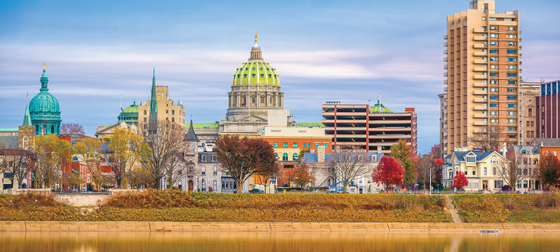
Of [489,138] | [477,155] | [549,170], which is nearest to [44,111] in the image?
[489,138]

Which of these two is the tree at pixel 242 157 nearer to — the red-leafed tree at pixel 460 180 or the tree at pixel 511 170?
the red-leafed tree at pixel 460 180

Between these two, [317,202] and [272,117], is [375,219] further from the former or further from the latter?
[272,117]

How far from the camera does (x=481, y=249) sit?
2261 inches

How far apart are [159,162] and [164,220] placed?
24.6 metres

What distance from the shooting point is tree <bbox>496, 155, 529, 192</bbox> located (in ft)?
365

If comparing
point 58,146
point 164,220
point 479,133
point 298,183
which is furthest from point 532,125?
point 164,220

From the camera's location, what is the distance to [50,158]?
10506cm

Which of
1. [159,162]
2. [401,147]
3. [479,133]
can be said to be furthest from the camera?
[479,133]

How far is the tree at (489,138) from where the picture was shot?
144m

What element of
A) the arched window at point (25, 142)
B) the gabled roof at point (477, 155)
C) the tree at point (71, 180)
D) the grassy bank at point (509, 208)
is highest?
the arched window at point (25, 142)

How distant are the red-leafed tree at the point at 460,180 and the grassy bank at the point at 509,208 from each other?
1176 inches

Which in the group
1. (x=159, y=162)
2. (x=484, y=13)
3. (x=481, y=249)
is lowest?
(x=481, y=249)

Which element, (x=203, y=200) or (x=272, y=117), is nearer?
(x=203, y=200)

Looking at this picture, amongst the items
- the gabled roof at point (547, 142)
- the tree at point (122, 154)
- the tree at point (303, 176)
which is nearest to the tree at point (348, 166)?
the tree at point (303, 176)
